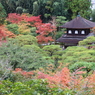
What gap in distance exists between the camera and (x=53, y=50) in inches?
618

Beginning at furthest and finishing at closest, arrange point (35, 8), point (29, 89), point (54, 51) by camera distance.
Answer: point (35, 8)
point (54, 51)
point (29, 89)

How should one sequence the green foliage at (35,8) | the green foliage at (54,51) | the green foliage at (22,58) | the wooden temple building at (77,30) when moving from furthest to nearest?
1. the green foliage at (35,8)
2. the wooden temple building at (77,30)
3. the green foliage at (54,51)
4. the green foliage at (22,58)

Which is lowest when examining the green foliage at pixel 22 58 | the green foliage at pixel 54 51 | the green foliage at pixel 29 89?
the green foliage at pixel 54 51

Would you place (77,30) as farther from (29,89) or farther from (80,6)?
(29,89)

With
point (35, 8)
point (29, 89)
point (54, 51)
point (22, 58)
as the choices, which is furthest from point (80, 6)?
point (29, 89)

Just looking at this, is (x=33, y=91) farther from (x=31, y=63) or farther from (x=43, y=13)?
(x=43, y=13)

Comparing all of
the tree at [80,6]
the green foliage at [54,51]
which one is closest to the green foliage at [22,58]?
the green foliage at [54,51]

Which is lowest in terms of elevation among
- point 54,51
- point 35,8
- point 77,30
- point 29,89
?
point 54,51

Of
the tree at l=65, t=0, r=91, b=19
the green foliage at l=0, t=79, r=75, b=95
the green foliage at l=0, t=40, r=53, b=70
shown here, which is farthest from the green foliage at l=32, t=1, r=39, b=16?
the green foliage at l=0, t=79, r=75, b=95

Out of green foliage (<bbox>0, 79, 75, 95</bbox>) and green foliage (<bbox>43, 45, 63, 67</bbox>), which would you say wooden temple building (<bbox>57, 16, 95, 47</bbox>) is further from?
green foliage (<bbox>0, 79, 75, 95</bbox>)

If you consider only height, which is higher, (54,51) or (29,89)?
Answer: (29,89)

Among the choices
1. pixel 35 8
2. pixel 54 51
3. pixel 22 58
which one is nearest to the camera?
pixel 22 58

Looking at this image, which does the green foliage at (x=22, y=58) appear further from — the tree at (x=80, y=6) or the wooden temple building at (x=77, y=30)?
the tree at (x=80, y=6)

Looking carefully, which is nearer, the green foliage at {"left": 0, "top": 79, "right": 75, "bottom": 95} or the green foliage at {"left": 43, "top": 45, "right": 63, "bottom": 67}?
the green foliage at {"left": 0, "top": 79, "right": 75, "bottom": 95}
